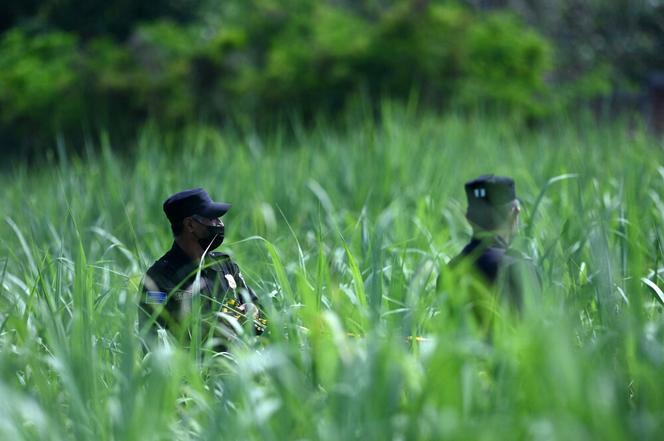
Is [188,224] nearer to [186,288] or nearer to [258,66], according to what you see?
[186,288]

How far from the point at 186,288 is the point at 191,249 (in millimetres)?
117

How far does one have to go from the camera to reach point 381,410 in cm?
206

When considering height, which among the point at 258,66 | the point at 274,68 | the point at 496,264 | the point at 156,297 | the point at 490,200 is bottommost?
the point at 258,66

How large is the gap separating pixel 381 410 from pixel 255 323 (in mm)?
939

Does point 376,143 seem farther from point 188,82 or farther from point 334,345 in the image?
point 188,82

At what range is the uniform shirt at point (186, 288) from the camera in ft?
9.51

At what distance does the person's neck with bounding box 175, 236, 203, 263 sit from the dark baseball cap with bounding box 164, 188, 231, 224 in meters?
0.07

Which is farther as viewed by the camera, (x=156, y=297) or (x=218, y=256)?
(x=218, y=256)

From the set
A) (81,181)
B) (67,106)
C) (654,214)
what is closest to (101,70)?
(67,106)

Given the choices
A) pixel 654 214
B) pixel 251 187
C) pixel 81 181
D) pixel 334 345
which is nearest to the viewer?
pixel 334 345

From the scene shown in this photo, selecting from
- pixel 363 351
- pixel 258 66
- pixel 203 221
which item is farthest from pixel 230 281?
pixel 258 66

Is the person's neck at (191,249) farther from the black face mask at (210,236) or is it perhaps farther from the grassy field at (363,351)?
the grassy field at (363,351)

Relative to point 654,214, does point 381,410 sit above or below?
above

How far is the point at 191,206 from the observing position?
10.0ft
